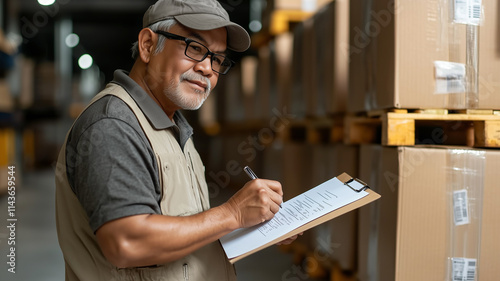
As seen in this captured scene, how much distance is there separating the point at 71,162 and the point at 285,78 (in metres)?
3.41

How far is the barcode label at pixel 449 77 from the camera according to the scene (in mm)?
2227

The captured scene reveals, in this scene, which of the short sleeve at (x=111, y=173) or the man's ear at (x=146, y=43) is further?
the man's ear at (x=146, y=43)

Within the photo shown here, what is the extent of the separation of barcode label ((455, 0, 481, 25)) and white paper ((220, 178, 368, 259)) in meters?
1.16

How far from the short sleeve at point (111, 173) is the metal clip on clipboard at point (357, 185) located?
2.21 ft

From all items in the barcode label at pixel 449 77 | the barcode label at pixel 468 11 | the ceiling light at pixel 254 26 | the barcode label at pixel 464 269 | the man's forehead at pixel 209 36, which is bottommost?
the barcode label at pixel 464 269

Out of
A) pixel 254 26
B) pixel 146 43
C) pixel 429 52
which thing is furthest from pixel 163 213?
pixel 254 26

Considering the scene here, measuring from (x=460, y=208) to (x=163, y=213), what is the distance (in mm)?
1371

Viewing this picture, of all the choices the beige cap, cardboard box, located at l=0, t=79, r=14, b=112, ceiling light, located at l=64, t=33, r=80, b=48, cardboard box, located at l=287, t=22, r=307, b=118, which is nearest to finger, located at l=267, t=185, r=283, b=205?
the beige cap

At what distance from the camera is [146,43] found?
1.70 m

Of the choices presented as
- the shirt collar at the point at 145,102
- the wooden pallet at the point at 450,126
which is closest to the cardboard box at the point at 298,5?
the wooden pallet at the point at 450,126

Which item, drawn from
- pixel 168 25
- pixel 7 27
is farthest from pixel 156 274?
pixel 7 27

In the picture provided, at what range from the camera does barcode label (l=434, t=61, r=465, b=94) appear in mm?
2227

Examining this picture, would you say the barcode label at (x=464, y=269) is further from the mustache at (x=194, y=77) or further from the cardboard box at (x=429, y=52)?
the mustache at (x=194, y=77)

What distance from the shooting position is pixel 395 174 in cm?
215
